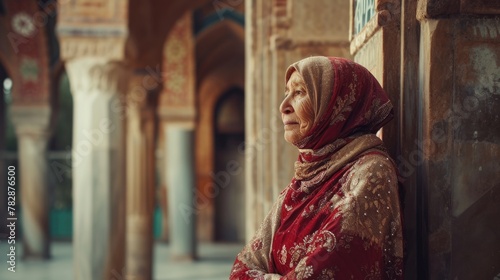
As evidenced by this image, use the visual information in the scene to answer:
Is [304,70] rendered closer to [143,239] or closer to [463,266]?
[463,266]

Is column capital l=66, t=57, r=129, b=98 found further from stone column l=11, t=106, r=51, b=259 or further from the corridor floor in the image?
stone column l=11, t=106, r=51, b=259

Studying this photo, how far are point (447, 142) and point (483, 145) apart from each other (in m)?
0.09

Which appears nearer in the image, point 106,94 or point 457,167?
point 457,167

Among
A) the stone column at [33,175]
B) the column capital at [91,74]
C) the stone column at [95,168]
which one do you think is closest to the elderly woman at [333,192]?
the stone column at [95,168]

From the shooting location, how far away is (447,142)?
1889 mm

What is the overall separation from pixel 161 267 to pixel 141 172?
2682mm

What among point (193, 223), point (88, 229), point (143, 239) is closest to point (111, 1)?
point (88, 229)

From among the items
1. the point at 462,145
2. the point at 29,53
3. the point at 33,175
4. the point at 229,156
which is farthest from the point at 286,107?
the point at 229,156

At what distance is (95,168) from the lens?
7027mm

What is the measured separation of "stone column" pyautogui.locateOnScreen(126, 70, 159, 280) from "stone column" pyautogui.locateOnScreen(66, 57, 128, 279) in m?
3.35

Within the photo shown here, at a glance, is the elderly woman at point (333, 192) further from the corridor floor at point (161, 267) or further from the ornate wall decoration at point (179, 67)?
the ornate wall decoration at point (179, 67)

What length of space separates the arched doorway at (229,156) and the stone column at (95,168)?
10436 mm

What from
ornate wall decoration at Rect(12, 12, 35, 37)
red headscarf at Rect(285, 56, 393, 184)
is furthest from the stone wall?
ornate wall decoration at Rect(12, 12, 35, 37)

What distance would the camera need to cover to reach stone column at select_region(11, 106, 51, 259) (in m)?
12.8
